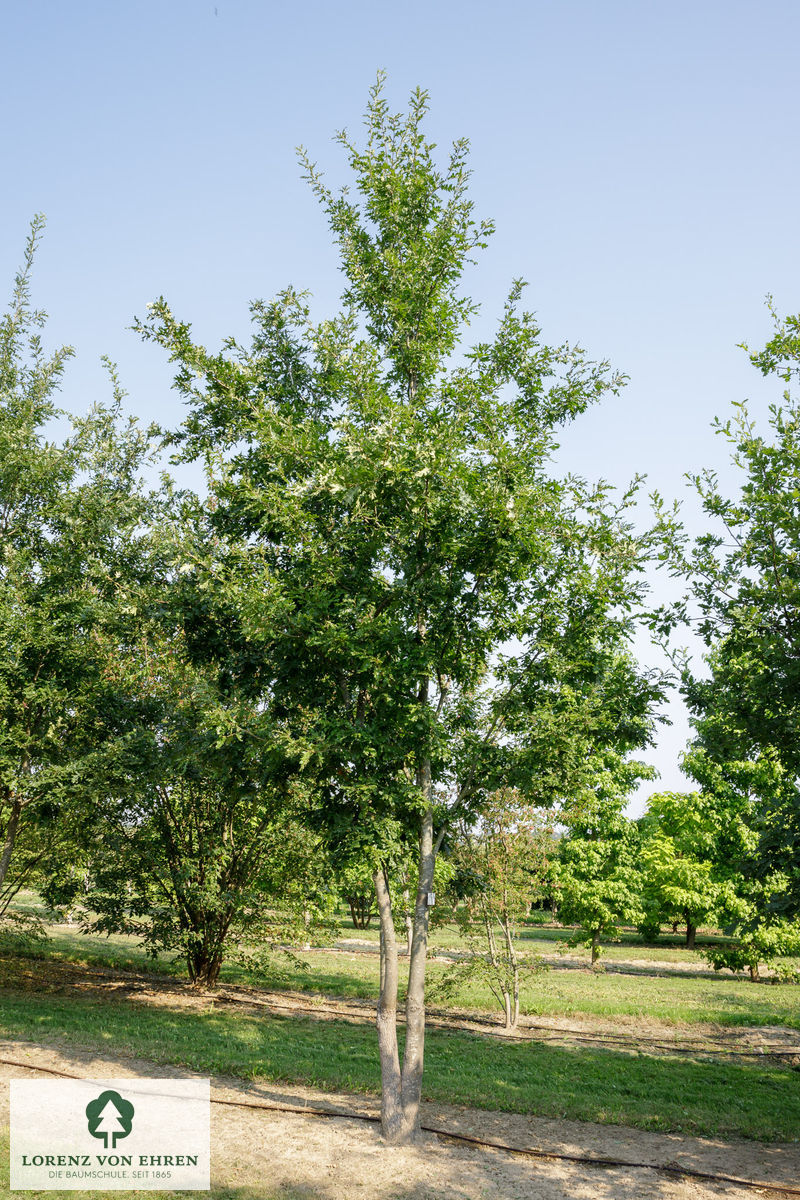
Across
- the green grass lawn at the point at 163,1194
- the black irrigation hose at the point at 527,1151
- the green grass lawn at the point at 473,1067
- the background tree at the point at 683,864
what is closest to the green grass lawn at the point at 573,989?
the green grass lawn at the point at 473,1067

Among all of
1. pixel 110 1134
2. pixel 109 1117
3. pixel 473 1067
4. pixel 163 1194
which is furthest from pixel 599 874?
pixel 163 1194

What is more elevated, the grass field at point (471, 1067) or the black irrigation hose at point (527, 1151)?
the black irrigation hose at point (527, 1151)

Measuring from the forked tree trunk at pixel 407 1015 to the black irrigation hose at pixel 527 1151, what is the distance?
0.42 metres

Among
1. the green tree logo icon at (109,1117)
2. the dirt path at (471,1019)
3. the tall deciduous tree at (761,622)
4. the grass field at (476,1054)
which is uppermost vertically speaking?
the tall deciduous tree at (761,622)

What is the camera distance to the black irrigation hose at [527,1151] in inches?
299

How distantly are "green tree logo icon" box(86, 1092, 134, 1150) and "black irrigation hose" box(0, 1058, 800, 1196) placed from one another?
1198 millimetres

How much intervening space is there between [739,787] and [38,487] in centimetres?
2811

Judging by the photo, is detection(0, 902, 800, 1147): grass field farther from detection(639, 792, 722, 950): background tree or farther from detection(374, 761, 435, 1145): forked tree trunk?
detection(639, 792, 722, 950): background tree

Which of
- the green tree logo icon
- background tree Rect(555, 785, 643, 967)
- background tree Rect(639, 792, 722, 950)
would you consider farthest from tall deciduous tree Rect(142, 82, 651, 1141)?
background tree Rect(639, 792, 722, 950)

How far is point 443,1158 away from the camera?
26.2 feet

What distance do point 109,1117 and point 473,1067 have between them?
19.1ft

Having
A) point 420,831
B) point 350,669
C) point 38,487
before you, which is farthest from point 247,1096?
point 38,487

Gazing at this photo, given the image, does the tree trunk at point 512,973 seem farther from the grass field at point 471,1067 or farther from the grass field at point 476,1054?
the grass field at point 476,1054

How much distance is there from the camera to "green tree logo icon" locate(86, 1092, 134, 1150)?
780 centimetres
